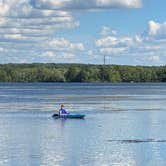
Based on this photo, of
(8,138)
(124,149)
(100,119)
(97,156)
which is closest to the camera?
(97,156)

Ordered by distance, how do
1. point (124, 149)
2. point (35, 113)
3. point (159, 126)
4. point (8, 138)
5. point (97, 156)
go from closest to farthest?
1. point (97, 156)
2. point (124, 149)
3. point (8, 138)
4. point (159, 126)
5. point (35, 113)

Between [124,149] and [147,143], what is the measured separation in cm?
334

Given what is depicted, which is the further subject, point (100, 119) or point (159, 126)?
point (100, 119)

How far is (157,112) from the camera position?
7069cm

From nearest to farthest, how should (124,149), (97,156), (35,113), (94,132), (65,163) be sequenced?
(65,163), (97,156), (124,149), (94,132), (35,113)

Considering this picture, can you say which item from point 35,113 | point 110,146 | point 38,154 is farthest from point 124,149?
point 35,113

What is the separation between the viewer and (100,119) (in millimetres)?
61188

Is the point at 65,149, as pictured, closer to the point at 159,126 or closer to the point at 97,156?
the point at 97,156

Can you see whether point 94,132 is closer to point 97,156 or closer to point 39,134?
point 39,134

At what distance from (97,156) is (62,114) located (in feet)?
88.5

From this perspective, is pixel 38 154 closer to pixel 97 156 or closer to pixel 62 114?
pixel 97 156

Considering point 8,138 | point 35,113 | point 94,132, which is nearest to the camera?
point 8,138

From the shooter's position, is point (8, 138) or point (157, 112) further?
point (157, 112)

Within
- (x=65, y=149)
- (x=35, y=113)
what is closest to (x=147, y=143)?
(x=65, y=149)
